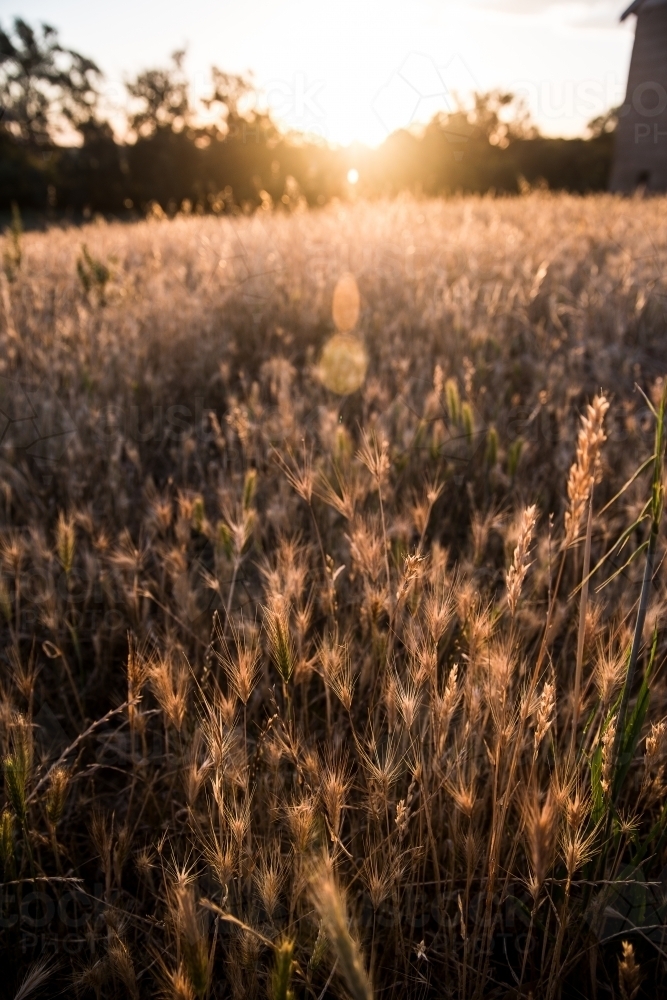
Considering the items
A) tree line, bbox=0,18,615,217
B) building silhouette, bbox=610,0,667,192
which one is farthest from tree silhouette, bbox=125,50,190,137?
building silhouette, bbox=610,0,667,192

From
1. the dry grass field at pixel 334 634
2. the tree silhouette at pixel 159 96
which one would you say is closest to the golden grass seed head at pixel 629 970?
the dry grass field at pixel 334 634

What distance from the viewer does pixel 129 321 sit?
113 inches

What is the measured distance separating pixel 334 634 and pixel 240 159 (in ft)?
52.5

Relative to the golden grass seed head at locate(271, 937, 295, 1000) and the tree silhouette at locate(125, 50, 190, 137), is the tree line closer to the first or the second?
the tree silhouette at locate(125, 50, 190, 137)

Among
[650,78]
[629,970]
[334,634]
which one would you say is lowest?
[629,970]

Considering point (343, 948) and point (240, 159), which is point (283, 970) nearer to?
point (343, 948)

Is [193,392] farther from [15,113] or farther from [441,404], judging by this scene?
[15,113]

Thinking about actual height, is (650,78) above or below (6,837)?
above

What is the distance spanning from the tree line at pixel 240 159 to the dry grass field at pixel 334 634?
980cm

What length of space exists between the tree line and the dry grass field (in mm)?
9795

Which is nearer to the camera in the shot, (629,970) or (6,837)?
(629,970)

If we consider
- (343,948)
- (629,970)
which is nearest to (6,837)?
(343,948)

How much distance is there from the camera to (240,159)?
1470 centimetres

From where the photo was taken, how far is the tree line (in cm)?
1357
